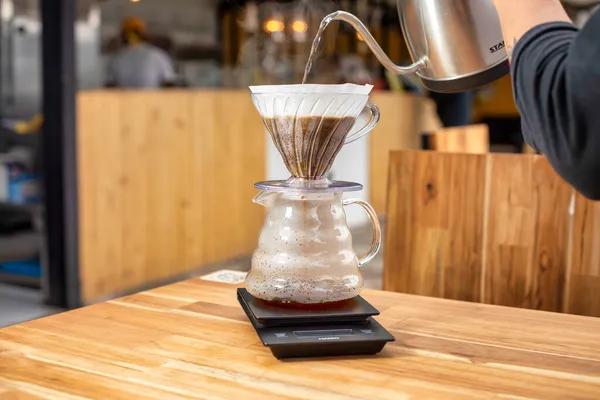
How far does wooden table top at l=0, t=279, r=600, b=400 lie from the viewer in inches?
30.5

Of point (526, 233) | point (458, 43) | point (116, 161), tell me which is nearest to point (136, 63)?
point (116, 161)

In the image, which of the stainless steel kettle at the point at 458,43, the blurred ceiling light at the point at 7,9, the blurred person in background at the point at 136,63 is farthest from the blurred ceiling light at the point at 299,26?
the stainless steel kettle at the point at 458,43

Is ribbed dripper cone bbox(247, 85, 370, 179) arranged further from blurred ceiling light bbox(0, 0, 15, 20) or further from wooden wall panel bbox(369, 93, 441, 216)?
wooden wall panel bbox(369, 93, 441, 216)

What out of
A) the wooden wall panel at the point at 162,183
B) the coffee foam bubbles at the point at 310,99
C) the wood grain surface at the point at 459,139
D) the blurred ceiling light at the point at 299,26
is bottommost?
the wooden wall panel at the point at 162,183

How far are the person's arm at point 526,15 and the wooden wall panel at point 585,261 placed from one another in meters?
0.62

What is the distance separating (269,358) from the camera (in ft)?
2.83

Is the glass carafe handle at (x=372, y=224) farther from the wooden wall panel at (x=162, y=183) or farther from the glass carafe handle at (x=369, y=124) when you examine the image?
the wooden wall panel at (x=162, y=183)

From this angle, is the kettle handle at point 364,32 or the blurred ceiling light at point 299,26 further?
the blurred ceiling light at point 299,26

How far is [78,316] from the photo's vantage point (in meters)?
1.03

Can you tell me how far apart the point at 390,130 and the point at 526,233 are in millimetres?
4658

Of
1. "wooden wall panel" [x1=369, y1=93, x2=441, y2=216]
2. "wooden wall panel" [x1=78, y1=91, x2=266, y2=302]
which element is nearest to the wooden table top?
"wooden wall panel" [x1=78, y1=91, x2=266, y2=302]

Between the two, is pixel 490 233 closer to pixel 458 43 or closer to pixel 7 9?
pixel 458 43

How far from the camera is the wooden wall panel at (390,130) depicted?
580 centimetres

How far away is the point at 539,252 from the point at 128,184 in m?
2.48
